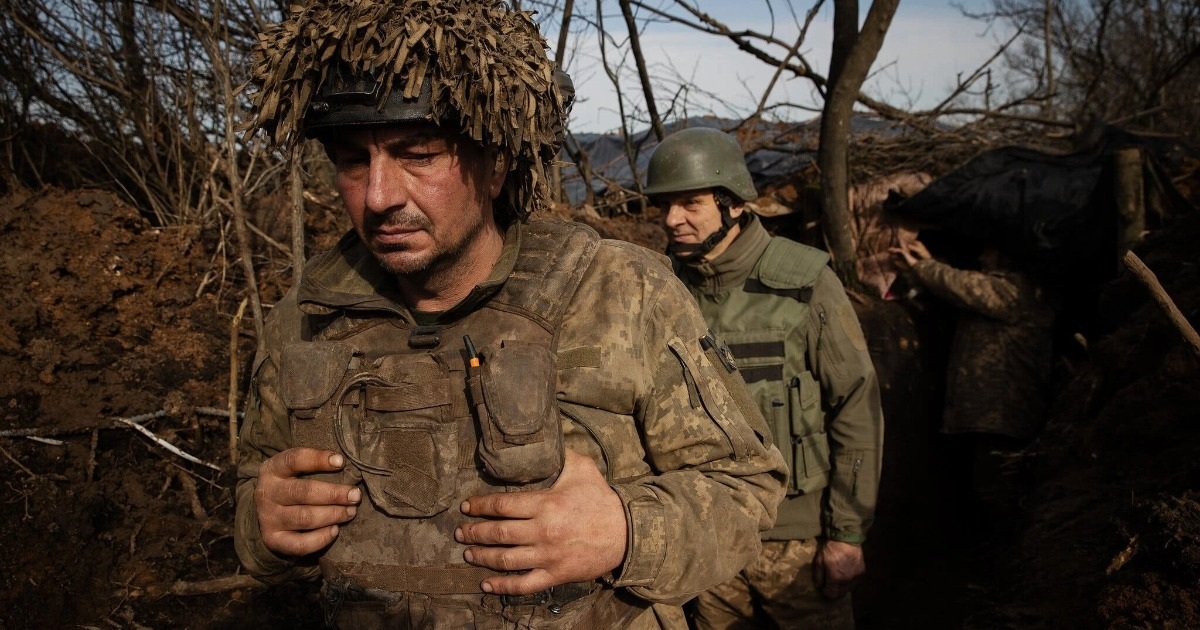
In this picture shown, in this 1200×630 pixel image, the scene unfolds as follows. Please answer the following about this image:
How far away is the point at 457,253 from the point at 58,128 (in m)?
4.77

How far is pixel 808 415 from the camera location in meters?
3.50

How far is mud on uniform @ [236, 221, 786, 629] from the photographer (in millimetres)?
1611

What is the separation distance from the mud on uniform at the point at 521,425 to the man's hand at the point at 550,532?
0.04 m

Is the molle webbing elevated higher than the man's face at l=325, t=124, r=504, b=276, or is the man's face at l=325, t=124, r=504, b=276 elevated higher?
the man's face at l=325, t=124, r=504, b=276

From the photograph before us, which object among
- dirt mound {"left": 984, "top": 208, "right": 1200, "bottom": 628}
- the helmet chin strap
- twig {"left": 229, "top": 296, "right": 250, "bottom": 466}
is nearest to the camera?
dirt mound {"left": 984, "top": 208, "right": 1200, "bottom": 628}

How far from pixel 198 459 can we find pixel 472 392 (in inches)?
119

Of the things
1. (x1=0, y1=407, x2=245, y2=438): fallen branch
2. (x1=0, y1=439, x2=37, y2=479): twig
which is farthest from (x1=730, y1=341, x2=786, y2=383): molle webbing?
(x1=0, y1=439, x2=37, y2=479): twig

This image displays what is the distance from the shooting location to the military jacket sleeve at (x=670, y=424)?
1673 millimetres

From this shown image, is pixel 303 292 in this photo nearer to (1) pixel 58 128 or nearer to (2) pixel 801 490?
(2) pixel 801 490

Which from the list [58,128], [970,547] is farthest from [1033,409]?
[58,128]

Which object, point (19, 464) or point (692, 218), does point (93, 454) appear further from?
point (692, 218)

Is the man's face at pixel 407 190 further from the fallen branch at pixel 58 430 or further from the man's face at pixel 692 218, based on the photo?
the fallen branch at pixel 58 430

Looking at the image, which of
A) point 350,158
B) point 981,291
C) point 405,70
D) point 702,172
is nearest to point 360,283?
point 350,158

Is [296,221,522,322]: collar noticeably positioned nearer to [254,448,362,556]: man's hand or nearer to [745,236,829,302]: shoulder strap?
[254,448,362,556]: man's hand
